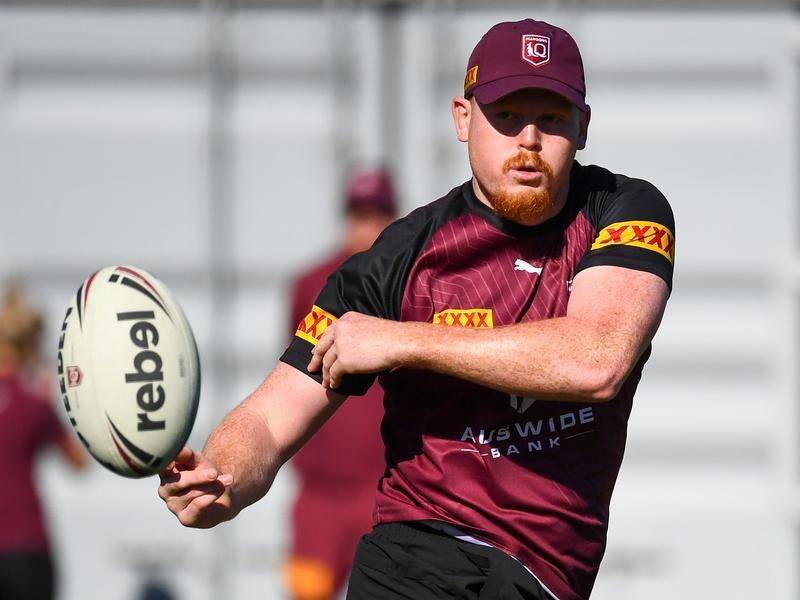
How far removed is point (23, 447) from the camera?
7105mm

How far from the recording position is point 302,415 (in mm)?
3539

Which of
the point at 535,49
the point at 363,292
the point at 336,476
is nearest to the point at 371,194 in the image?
the point at 336,476

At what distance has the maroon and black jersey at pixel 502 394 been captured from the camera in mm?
3453

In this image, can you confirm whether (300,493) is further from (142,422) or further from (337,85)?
(142,422)

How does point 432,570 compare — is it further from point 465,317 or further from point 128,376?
point 128,376

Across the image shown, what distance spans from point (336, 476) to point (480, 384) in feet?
11.3

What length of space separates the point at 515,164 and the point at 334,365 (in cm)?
59

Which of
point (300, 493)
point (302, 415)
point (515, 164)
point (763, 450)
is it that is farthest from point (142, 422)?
point (763, 450)

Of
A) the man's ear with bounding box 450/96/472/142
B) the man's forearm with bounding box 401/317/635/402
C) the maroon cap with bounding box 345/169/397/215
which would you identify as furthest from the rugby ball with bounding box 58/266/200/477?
the maroon cap with bounding box 345/169/397/215

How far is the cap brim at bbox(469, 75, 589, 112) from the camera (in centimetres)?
336

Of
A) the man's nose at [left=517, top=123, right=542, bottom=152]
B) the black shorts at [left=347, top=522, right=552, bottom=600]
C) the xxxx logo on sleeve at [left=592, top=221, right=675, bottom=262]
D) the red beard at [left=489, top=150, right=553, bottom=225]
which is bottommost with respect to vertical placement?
the black shorts at [left=347, top=522, right=552, bottom=600]

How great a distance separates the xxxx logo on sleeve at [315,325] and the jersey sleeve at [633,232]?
58 cm

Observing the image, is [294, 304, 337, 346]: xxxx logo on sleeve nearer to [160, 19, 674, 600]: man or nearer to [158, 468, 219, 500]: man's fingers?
[160, 19, 674, 600]: man

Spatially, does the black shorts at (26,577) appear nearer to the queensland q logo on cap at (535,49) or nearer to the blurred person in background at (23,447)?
the blurred person in background at (23,447)
